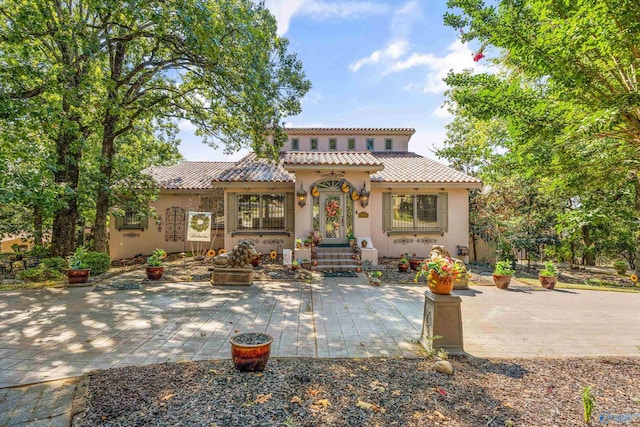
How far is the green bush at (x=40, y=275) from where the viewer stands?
915 cm

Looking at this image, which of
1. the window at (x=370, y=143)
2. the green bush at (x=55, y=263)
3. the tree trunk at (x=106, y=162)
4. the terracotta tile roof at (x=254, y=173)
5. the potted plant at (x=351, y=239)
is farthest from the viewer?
the window at (x=370, y=143)

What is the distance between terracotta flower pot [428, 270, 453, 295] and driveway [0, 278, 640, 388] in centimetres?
97

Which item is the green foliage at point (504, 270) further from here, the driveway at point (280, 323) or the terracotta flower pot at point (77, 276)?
the terracotta flower pot at point (77, 276)

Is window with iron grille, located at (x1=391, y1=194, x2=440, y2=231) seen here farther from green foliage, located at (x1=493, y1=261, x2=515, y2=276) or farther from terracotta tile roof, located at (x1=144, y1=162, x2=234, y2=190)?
terracotta tile roof, located at (x1=144, y1=162, x2=234, y2=190)

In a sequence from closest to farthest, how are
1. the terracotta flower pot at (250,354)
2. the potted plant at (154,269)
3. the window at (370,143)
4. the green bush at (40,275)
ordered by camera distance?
the terracotta flower pot at (250,354) < the potted plant at (154,269) < the green bush at (40,275) < the window at (370,143)

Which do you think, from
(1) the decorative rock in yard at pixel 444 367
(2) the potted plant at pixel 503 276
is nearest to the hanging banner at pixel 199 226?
(1) the decorative rock in yard at pixel 444 367

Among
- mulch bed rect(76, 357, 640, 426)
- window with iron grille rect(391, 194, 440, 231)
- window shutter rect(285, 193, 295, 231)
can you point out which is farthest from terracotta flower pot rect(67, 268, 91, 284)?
window with iron grille rect(391, 194, 440, 231)

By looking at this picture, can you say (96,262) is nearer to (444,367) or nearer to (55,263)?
(55,263)

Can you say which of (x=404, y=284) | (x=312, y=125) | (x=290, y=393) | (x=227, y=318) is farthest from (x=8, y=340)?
(x=312, y=125)

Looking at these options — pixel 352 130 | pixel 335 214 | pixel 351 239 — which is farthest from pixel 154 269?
pixel 352 130

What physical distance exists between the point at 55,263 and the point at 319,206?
918cm

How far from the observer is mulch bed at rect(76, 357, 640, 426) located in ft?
9.11

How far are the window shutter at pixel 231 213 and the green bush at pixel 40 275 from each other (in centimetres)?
567

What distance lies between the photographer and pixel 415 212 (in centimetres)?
1279
